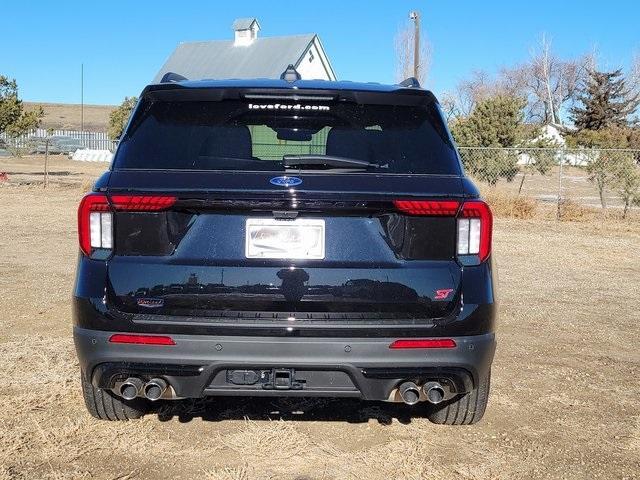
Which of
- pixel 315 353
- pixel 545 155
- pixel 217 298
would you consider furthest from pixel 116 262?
pixel 545 155

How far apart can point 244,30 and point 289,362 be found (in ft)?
139

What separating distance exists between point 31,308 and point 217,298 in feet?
13.7

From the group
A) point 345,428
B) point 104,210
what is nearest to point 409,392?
point 345,428

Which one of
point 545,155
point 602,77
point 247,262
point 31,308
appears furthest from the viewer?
point 602,77

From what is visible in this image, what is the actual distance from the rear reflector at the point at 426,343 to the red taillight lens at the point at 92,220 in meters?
1.28

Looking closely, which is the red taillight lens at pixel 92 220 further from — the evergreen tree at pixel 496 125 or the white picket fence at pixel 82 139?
the evergreen tree at pixel 496 125

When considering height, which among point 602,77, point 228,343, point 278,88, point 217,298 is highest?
point 602,77

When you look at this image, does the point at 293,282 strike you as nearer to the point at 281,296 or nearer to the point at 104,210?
the point at 281,296

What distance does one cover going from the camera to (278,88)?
3160 mm

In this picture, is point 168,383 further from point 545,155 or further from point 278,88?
point 545,155

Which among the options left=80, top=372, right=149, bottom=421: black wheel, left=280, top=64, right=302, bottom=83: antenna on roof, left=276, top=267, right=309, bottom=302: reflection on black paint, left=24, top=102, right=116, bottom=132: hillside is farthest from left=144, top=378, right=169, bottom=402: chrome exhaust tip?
left=24, top=102, right=116, bottom=132: hillside

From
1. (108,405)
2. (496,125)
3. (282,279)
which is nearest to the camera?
(282,279)

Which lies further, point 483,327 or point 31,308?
point 31,308

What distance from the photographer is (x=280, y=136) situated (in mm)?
3230
